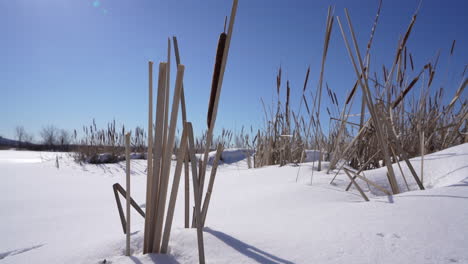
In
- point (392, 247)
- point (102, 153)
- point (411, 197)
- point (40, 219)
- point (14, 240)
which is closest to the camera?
point (392, 247)

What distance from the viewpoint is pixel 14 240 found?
2.09 feet

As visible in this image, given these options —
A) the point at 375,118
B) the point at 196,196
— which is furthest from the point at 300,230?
the point at 375,118

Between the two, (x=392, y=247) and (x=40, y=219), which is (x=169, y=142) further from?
(x=40, y=219)

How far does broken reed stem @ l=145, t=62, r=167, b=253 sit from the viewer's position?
0.40m

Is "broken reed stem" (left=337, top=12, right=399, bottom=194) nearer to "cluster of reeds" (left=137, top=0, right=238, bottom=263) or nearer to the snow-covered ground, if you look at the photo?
the snow-covered ground

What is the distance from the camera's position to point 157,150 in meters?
0.41

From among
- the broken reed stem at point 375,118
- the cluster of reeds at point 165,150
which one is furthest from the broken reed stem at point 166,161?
the broken reed stem at point 375,118

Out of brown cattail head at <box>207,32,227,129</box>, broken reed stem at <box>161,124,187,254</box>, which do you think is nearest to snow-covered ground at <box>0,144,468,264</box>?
broken reed stem at <box>161,124,187,254</box>

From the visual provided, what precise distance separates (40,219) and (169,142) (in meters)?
0.73

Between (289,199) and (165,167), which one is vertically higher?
(165,167)

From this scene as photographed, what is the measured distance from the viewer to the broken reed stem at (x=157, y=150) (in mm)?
398

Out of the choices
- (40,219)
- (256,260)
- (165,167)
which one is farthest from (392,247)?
(40,219)

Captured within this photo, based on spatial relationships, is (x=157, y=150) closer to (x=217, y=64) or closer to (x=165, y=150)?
(x=165, y=150)

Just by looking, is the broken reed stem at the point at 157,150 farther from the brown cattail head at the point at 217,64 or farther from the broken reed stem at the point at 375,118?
the broken reed stem at the point at 375,118
